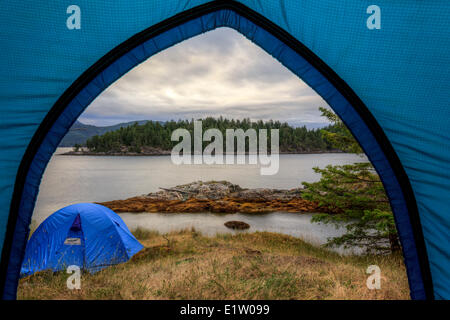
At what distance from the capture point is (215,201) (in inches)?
1244

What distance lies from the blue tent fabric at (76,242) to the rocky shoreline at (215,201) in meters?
22.1

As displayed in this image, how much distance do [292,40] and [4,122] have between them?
2743 millimetres

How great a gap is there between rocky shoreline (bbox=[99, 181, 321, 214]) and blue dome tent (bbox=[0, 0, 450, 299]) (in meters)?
26.0

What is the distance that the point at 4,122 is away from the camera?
6.55ft

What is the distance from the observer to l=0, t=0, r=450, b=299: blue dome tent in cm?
192

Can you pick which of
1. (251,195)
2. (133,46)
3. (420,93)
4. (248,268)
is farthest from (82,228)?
(251,195)

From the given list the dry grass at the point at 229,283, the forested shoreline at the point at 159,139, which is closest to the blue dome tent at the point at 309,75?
the dry grass at the point at 229,283

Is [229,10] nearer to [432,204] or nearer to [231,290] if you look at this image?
[432,204]

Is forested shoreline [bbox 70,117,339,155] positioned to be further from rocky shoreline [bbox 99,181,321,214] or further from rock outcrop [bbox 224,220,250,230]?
rock outcrop [bbox 224,220,250,230]

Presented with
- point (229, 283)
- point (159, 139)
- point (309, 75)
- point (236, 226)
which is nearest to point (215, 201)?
point (236, 226)

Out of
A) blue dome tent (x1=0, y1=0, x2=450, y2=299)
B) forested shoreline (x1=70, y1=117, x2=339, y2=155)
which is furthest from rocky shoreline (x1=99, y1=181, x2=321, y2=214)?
forested shoreline (x1=70, y1=117, x2=339, y2=155)

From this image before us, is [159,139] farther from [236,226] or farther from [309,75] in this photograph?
[309,75]

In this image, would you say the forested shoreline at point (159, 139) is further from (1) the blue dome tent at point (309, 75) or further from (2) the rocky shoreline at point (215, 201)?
(1) the blue dome tent at point (309, 75)

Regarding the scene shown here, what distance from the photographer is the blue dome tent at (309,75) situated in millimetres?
1919
